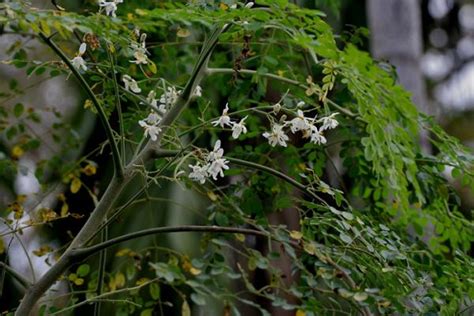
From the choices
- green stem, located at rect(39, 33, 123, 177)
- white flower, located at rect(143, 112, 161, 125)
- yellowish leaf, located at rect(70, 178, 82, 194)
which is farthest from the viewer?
yellowish leaf, located at rect(70, 178, 82, 194)

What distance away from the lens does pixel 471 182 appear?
6.42 ft

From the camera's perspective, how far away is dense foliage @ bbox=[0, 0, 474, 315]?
143 centimetres

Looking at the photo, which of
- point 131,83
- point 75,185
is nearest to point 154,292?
point 75,185

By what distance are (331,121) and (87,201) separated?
1.51m

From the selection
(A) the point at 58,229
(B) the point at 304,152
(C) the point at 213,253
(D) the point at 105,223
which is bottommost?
(A) the point at 58,229

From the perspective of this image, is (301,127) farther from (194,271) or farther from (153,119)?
(194,271)

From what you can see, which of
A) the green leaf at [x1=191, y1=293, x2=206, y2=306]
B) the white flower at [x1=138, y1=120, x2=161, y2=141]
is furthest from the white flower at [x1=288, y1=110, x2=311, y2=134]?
the green leaf at [x1=191, y1=293, x2=206, y2=306]

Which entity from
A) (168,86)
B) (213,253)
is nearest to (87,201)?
(213,253)

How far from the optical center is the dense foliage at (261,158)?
1430mm

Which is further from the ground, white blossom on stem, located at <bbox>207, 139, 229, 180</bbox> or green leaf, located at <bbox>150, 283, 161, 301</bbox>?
white blossom on stem, located at <bbox>207, 139, 229, 180</bbox>

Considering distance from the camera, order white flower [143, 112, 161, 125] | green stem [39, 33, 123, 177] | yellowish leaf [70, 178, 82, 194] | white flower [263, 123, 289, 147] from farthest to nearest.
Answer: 1. yellowish leaf [70, 178, 82, 194]
2. white flower [143, 112, 161, 125]
3. white flower [263, 123, 289, 147]
4. green stem [39, 33, 123, 177]

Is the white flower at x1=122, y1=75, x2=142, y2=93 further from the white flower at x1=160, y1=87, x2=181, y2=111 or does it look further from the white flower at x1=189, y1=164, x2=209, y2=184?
the white flower at x1=189, y1=164, x2=209, y2=184

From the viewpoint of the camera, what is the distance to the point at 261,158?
2.09 m

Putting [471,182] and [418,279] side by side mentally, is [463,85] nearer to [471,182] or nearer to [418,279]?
[471,182]
